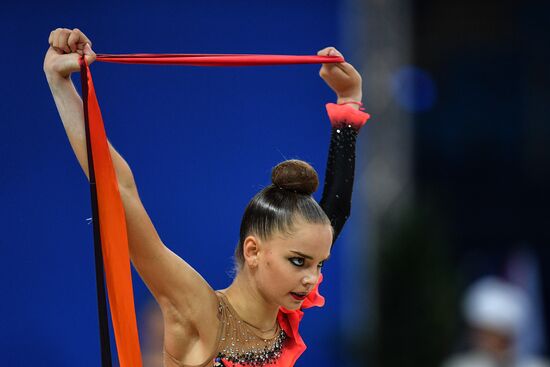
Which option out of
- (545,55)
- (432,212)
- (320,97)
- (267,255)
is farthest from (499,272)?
(267,255)

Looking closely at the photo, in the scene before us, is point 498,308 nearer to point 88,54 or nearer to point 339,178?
point 339,178

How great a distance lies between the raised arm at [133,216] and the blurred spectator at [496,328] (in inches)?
137

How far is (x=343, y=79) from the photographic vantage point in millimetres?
2391

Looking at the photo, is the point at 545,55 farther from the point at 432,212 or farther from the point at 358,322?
the point at 358,322

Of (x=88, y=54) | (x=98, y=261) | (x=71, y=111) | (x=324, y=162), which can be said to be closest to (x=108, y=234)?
(x=98, y=261)

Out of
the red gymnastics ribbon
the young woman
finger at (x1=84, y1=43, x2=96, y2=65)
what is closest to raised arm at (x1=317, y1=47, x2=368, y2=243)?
the young woman

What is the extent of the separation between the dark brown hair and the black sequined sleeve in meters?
0.18

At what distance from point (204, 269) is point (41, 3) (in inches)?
42.1

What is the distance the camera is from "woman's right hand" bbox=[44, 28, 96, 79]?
193 cm

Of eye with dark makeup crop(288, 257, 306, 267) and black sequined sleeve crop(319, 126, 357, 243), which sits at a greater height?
black sequined sleeve crop(319, 126, 357, 243)

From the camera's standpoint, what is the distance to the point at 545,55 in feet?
22.0

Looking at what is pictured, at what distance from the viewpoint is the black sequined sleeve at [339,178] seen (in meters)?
2.36

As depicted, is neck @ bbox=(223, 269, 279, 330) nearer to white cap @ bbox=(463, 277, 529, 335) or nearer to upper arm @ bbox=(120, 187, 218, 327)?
upper arm @ bbox=(120, 187, 218, 327)

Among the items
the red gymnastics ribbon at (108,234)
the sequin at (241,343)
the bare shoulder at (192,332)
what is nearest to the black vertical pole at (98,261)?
the red gymnastics ribbon at (108,234)
